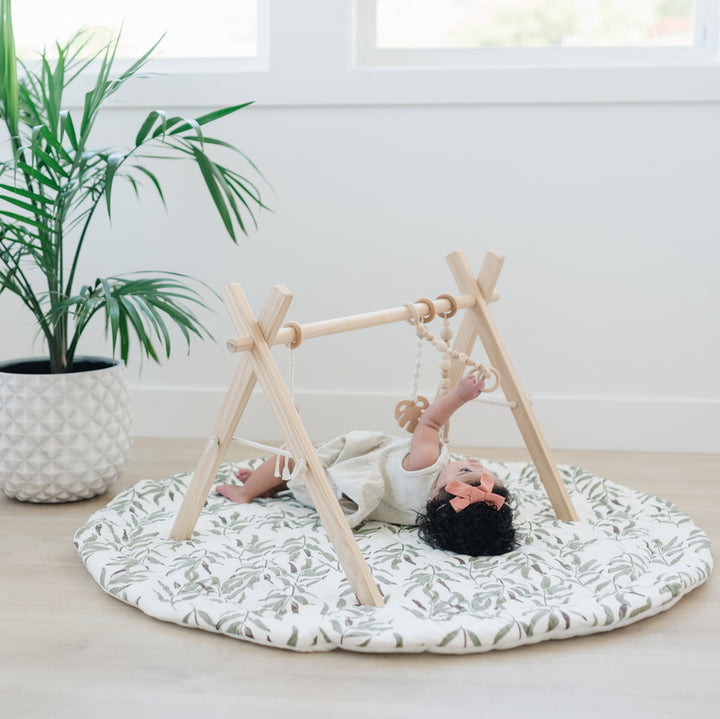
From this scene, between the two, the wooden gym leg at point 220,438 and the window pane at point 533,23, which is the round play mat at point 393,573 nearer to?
the wooden gym leg at point 220,438

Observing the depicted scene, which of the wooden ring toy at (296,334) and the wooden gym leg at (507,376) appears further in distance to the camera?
the wooden gym leg at (507,376)

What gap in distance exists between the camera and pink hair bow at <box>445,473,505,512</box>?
1.58m

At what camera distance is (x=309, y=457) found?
1.42 meters

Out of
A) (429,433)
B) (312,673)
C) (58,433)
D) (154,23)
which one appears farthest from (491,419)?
(154,23)

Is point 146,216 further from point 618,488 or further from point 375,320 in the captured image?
point 618,488

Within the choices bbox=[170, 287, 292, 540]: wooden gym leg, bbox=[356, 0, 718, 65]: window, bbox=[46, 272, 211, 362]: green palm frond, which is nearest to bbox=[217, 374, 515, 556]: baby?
bbox=[170, 287, 292, 540]: wooden gym leg

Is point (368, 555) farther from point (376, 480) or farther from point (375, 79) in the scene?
point (375, 79)

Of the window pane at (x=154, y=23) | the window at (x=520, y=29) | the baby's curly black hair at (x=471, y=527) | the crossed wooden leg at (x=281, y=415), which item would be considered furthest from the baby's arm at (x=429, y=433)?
the window pane at (x=154, y=23)

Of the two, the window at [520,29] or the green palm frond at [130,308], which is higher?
the window at [520,29]

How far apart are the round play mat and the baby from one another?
0.03m

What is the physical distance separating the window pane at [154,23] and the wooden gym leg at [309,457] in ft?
4.47

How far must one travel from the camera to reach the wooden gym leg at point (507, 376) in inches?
71.6

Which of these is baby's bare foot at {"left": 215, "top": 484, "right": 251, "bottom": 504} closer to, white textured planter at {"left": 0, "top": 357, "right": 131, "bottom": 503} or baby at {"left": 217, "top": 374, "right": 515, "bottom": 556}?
baby at {"left": 217, "top": 374, "right": 515, "bottom": 556}

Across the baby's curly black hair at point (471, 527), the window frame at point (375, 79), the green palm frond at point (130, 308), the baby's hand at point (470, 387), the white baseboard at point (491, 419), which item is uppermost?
the window frame at point (375, 79)
